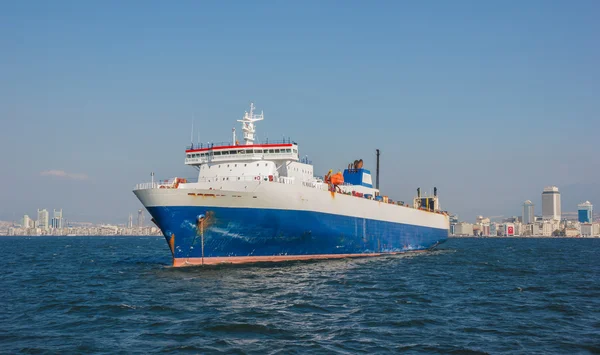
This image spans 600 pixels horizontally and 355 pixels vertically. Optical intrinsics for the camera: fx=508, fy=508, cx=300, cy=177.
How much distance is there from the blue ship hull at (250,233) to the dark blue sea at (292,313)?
71.8 inches

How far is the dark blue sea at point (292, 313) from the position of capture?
13438mm

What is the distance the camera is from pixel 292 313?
57.4ft

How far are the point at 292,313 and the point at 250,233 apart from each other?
14.0 metres

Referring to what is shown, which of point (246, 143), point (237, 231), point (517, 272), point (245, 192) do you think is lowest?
point (517, 272)

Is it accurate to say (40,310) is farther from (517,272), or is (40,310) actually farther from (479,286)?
(517,272)

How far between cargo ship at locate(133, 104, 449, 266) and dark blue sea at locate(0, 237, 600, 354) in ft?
7.47

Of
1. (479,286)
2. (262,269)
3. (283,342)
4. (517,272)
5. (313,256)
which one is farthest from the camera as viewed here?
(313,256)

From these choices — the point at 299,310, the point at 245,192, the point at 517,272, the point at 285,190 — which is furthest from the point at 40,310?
the point at 517,272

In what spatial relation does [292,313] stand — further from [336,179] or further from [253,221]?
[336,179]

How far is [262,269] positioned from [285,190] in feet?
19.3

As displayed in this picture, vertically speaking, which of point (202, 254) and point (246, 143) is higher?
point (246, 143)

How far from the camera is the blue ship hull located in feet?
96.6

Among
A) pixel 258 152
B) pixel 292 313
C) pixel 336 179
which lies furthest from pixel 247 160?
pixel 292 313

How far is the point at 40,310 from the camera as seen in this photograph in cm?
1797
